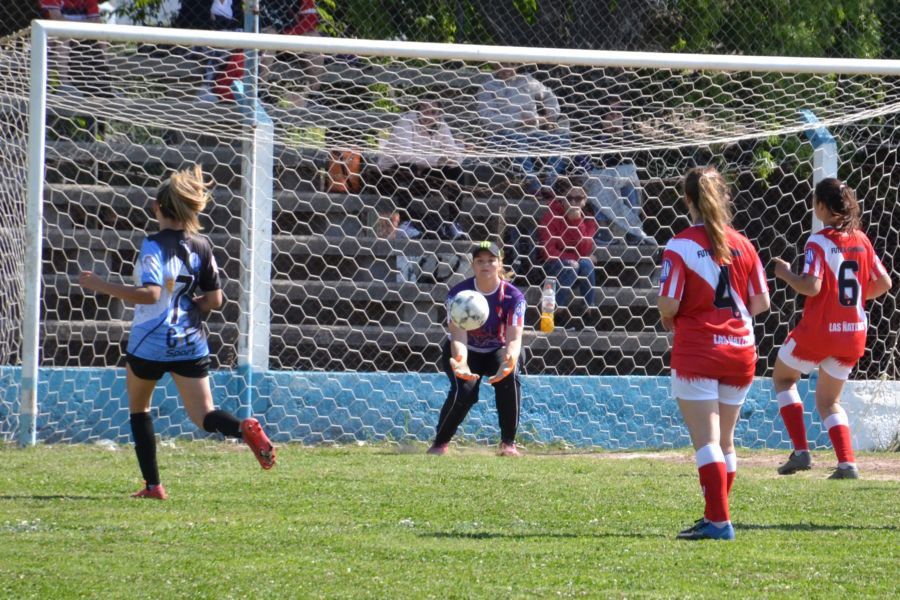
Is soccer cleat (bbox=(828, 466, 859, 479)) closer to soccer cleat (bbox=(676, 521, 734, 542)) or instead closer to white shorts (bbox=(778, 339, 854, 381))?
white shorts (bbox=(778, 339, 854, 381))

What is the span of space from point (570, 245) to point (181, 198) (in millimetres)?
5766

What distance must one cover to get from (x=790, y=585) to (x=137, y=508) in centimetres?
333

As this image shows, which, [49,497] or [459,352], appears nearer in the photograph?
[49,497]

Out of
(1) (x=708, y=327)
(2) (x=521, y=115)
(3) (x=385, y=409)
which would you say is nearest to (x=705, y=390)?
(1) (x=708, y=327)

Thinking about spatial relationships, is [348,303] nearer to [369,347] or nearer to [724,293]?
[369,347]

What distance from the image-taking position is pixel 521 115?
1186cm

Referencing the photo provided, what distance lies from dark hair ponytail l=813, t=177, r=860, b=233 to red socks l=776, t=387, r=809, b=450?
117cm

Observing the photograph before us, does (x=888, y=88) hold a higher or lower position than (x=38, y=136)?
higher

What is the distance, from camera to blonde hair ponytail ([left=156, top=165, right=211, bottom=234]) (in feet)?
22.0

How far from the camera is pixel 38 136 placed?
9344 mm

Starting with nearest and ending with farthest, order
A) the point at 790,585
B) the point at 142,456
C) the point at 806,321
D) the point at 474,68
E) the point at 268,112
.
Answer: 1. the point at 790,585
2. the point at 142,456
3. the point at 806,321
4. the point at 268,112
5. the point at 474,68

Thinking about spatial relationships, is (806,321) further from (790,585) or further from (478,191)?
(478,191)

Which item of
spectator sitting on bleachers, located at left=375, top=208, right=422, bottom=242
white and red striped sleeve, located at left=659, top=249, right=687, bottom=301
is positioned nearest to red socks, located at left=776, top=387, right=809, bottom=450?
white and red striped sleeve, located at left=659, top=249, right=687, bottom=301

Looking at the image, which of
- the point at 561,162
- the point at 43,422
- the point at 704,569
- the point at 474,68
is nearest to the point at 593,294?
the point at 561,162
